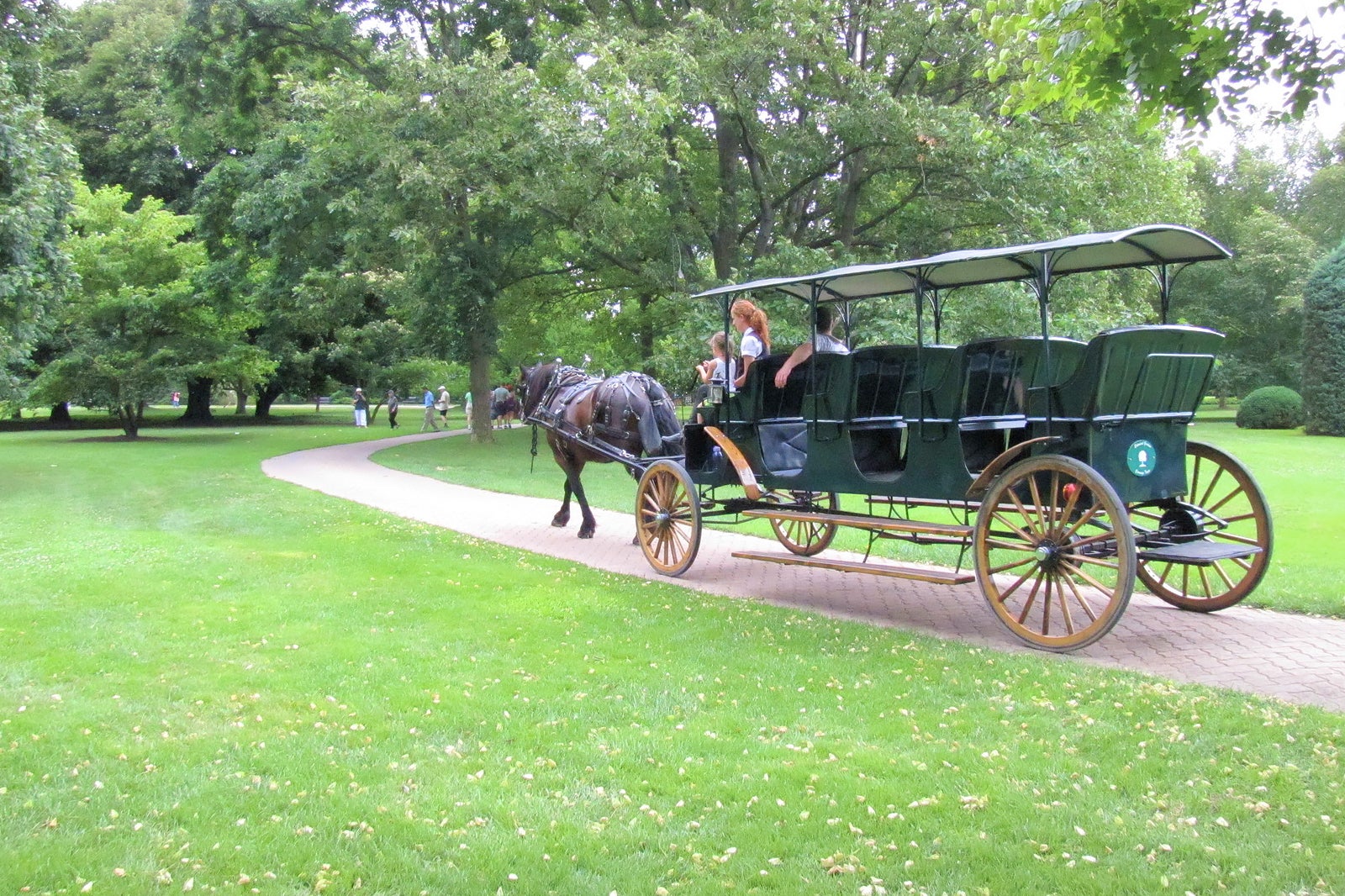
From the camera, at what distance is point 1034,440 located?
6734mm

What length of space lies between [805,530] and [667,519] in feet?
6.18

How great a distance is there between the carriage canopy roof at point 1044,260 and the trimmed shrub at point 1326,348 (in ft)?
80.3

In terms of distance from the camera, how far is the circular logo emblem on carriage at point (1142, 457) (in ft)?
22.7

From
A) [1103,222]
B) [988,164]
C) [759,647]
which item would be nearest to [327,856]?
[759,647]

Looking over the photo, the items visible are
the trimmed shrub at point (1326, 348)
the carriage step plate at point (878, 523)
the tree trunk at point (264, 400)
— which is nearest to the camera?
the carriage step plate at point (878, 523)

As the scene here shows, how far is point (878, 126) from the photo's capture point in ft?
62.1

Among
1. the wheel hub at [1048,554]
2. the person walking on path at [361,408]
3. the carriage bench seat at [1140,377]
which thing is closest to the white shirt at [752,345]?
the carriage bench seat at [1140,377]

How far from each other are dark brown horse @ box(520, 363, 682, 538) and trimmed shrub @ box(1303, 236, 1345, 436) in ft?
77.2

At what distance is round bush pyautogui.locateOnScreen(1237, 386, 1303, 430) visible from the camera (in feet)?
104

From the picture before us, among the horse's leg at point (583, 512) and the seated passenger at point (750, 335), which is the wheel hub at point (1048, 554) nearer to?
the seated passenger at point (750, 335)

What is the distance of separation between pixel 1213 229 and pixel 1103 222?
103 feet

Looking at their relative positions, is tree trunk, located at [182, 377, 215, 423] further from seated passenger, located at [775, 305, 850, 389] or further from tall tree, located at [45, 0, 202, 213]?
seated passenger, located at [775, 305, 850, 389]

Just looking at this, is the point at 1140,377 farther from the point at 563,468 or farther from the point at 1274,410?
the point at 1274,410

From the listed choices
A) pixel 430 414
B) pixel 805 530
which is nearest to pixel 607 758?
pixel 805 530
